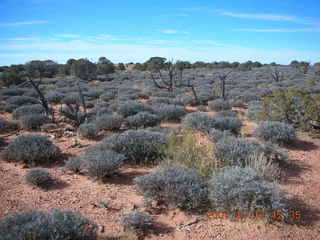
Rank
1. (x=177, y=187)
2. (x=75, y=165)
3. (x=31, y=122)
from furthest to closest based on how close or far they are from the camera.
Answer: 1. (x=31, y=122)
2. (x=75, y=165)
3. (x=177, y=187)

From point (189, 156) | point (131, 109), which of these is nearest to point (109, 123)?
point (131, 109)

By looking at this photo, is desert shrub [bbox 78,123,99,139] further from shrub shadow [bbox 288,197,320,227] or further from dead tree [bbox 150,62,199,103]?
dead tree [bbox 150,62,199,103]

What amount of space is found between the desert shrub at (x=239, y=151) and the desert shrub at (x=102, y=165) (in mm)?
2375

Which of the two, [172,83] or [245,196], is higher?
[172,83]

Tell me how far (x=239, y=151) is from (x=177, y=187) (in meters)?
2.09

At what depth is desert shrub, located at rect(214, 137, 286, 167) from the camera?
555cm

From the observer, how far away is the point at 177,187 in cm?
429

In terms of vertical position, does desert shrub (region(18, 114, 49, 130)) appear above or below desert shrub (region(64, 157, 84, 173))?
above

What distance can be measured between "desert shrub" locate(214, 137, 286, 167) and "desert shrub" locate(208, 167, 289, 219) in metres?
1.25

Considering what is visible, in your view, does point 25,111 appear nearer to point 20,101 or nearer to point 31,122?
point 31,122

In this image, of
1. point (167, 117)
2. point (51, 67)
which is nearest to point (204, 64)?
point (51, 67)

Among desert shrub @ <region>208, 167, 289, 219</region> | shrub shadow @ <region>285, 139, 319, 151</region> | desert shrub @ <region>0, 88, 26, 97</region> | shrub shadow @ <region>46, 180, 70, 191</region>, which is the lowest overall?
shrub shadow @ <region>46, 180, 70, 191</region>

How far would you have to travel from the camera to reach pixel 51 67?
119 feet
